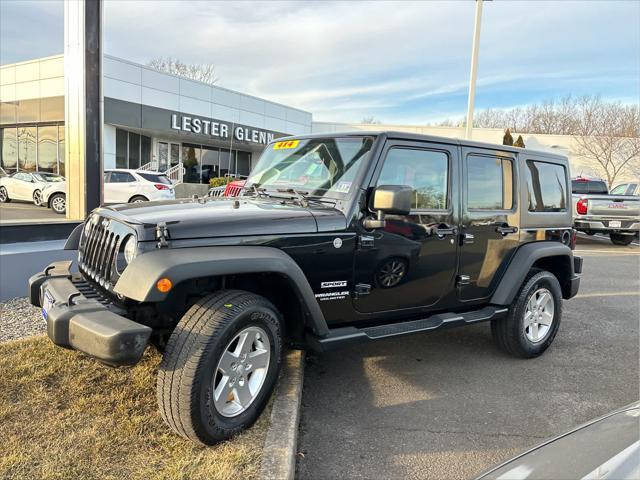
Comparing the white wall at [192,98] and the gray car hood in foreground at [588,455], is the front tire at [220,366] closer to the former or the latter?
the gray car hood in foreground at [588,455]

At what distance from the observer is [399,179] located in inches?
148

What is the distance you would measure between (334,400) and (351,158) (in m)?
1.81

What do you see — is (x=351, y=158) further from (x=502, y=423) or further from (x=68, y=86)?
(x=68, y=86)

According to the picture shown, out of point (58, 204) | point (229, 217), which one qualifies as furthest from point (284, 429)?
point (58, 204)

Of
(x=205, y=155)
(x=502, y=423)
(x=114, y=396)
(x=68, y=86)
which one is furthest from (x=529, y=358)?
(x=205, y=155)

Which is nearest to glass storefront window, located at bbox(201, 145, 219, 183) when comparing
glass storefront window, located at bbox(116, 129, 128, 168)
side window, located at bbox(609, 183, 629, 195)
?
glass storefront window, located at bbox(116, 129, 128, 168)

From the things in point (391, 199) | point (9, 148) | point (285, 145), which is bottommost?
point (391, 199)

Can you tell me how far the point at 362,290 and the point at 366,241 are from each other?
347 millimetres

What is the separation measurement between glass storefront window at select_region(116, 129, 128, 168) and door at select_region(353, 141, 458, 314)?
20.2 m

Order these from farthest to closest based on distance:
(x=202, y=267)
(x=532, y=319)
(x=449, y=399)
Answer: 1. (x=532, y=319)
2. (x=449, y=399)
3. (x=202, y=267)

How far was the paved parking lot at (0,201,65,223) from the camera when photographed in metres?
6.23

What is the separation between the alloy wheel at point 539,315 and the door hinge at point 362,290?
196cm

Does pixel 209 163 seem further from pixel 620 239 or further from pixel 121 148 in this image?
pixel 620 239

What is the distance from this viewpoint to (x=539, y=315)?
4832 mm
